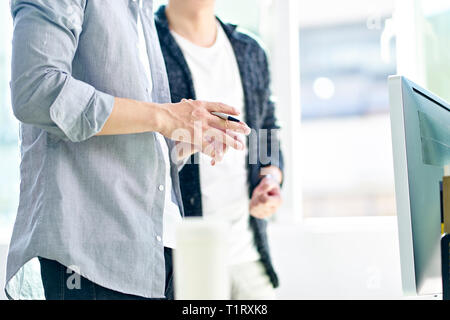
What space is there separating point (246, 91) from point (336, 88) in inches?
27.4

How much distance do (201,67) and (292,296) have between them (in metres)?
1.05

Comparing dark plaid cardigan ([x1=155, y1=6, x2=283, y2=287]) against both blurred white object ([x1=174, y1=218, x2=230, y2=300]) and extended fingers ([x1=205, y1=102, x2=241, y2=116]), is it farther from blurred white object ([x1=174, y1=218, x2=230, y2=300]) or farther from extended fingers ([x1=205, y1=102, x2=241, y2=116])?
blurred white object ([x1=174, y1=218, x2=230, y2=300])

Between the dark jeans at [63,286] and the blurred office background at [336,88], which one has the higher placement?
the blurred office background at [336,88]

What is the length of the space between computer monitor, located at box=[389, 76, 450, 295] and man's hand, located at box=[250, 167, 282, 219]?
88 cm

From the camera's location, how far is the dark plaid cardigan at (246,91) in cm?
142

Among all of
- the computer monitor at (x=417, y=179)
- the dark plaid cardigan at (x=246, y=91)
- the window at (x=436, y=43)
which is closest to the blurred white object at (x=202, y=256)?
the computer monitor at (x=417, y=179)

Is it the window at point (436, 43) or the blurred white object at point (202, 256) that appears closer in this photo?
the blurred white object at point (202, 256)

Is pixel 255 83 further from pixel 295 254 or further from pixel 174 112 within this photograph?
pixel 174 112

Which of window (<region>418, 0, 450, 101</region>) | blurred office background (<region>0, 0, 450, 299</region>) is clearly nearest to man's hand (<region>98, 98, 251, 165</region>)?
blurred office background (<region>0, 0, 450, 299</region>)

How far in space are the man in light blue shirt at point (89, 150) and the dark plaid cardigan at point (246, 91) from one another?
0.36 metres

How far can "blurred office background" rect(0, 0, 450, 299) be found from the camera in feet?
7.33

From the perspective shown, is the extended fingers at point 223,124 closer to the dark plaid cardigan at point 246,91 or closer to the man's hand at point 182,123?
the man's hand at point 182,123

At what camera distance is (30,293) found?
91 centimetres

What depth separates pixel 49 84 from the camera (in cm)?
82
